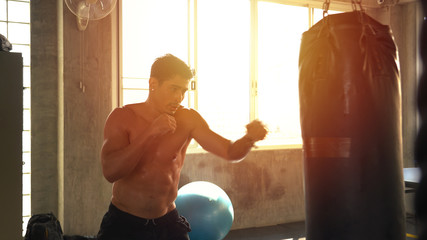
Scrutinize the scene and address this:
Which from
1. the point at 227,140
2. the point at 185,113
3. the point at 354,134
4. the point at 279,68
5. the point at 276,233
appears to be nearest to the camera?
the point at 354,134

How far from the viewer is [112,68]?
3.81 metres

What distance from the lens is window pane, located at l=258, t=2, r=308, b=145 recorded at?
4625 millimetres

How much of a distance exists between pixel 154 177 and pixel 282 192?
296 cm

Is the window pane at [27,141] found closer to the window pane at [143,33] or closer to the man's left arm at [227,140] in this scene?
the window pane at [143,33]

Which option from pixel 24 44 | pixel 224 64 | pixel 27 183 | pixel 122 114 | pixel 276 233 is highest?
pixel 24 44

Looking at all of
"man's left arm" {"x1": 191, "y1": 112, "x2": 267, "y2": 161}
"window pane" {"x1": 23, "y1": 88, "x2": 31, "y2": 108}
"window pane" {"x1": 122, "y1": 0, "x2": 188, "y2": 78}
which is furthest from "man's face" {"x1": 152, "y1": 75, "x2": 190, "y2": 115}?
"window pane" {"x1": 23, "y1": 88, "x2": 31, "y2": 108}

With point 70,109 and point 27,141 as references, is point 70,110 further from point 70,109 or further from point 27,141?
point 27,141

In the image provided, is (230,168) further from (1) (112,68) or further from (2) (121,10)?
(2) (121,10)

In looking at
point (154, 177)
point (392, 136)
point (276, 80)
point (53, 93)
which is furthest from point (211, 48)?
point (392, 136)

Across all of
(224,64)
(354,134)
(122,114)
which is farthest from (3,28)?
(354,134)

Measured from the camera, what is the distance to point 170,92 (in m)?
2.05

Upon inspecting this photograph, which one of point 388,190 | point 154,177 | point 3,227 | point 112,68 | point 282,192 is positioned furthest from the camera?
point 282,192

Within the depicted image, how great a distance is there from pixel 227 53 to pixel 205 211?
2020 millimetres

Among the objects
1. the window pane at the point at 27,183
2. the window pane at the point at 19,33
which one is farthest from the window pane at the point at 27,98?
the window pane at the point at 27,183
